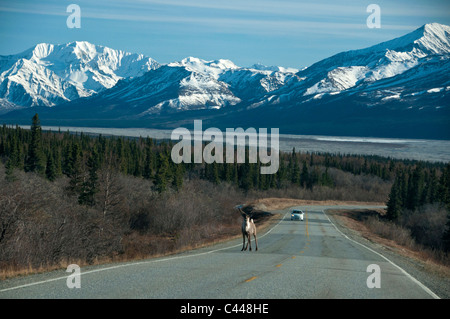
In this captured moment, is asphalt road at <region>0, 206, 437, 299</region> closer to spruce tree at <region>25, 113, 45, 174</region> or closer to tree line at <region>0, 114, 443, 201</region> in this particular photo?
tree line at <region>0, 114, 443, 201</region>

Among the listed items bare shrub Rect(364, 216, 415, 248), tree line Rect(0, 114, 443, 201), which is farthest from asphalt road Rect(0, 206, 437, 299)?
tree line Rect(0, 114, 443, 201)

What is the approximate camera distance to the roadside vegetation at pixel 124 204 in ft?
70.1

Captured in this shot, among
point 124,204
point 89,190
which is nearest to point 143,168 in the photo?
point 124,204

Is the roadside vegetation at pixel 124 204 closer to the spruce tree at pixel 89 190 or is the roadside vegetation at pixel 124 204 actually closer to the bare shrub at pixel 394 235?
the spruce tree at pixel 89 190

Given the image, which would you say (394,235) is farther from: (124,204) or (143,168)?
(143,168)

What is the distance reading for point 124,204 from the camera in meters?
48.8

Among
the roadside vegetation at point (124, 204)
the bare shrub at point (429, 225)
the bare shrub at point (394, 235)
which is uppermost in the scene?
the roadside vegetation at point (124, 204)

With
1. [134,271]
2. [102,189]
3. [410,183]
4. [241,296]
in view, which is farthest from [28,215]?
[410,183]

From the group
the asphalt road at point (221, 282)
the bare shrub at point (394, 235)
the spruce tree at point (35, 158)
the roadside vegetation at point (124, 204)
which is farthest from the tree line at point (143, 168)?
the asphalt road at point (221, 282)

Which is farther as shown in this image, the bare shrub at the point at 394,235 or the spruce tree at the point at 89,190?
the spruce tree at the point at 89,190

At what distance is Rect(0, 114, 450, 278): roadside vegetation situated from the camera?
21375 millimetres
